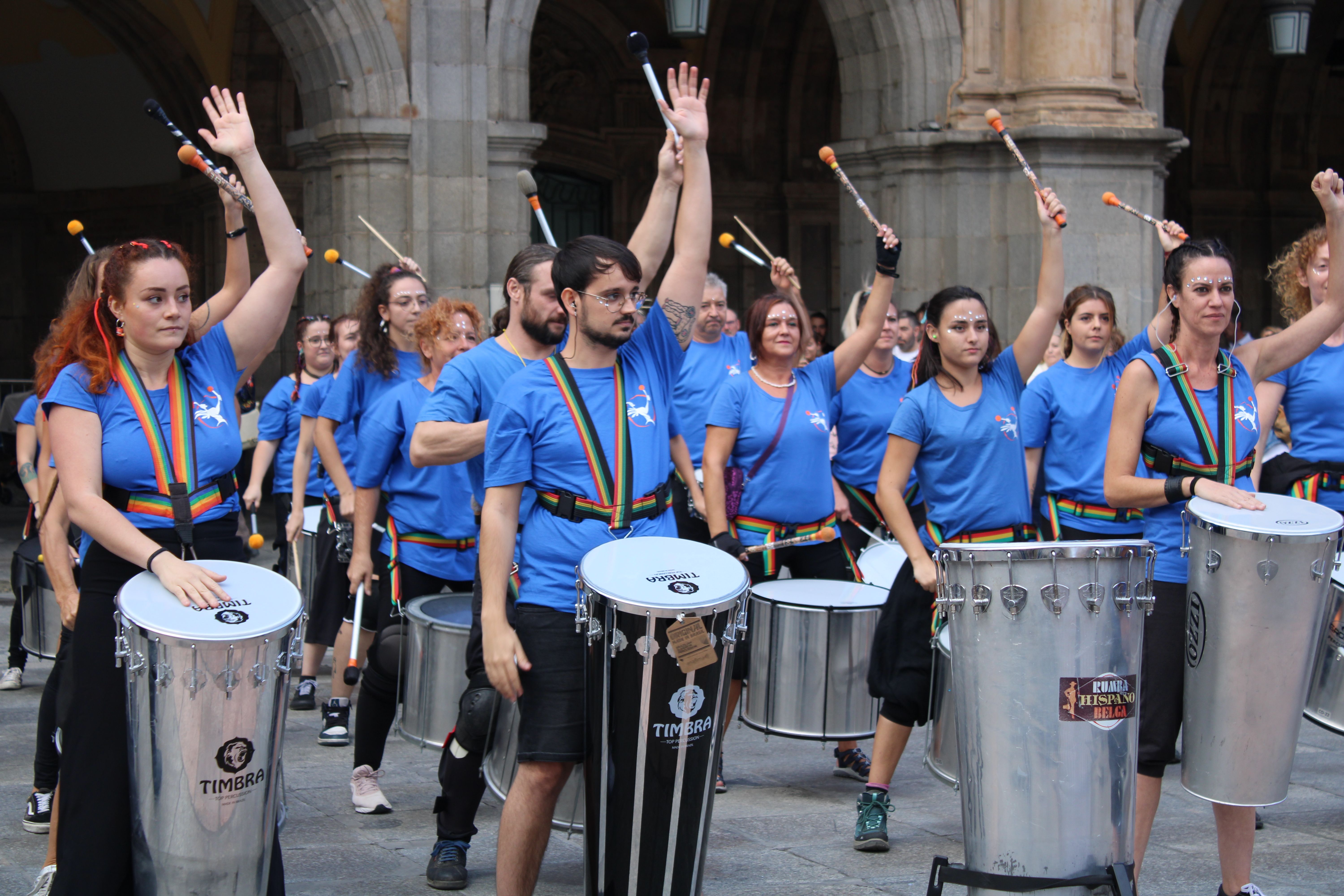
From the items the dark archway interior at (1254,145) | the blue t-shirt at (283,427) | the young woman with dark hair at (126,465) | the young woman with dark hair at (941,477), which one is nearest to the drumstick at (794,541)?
the young woman with dark hair at (941,477)

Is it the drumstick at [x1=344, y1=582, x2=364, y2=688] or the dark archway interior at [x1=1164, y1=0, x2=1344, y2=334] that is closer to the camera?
the drumstick at [x1=344, y1=582, x2=364, y2=688]

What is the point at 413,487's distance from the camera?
5.31m

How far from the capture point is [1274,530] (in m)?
3.72

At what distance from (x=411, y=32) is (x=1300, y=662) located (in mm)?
8391

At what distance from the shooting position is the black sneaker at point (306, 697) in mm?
6980

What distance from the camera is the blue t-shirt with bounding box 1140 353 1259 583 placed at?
416cm

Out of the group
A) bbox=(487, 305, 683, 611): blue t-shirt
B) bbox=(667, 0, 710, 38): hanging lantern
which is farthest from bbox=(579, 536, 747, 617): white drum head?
bbox=(667, 0, 710, 38): hanging lantern

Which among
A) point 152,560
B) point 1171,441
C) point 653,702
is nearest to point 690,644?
point 653,702

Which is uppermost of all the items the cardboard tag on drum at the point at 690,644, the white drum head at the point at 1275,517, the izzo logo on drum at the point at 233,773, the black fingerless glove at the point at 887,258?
the black fingerless glove at the point at 887,258

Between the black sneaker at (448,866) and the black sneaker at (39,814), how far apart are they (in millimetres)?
1323

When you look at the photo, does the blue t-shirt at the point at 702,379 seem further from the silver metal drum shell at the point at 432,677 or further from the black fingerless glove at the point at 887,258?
the silver metal drum shell at the point at 432,677

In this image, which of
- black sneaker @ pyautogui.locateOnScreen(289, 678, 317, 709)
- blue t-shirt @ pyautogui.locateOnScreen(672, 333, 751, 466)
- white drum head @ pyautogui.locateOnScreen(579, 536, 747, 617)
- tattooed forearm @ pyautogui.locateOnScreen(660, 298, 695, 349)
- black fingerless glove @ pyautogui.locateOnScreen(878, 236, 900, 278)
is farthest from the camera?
blue t-shirt @ pyautogui.locateOnScreen(672, 333, 751, 466)

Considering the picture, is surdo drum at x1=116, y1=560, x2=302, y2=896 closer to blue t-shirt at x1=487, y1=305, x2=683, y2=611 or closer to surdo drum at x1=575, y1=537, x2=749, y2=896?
blue t-shirt at x1=487, y1=305, x2=683, y2=611

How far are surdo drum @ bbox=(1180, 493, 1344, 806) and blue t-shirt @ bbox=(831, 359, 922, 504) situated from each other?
9.55 feet
